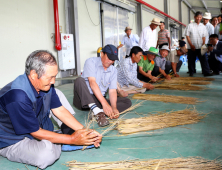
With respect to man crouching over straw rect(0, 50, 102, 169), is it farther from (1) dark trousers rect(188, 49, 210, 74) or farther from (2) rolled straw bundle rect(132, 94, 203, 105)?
(1) dark trousers rect(188, 49, 210, 74)

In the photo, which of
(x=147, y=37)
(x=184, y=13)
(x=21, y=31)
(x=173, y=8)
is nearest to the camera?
(x=21, y=31)

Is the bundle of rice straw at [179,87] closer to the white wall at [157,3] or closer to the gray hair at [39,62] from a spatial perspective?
the gray hair at [39,62]

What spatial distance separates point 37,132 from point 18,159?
0.31 meters

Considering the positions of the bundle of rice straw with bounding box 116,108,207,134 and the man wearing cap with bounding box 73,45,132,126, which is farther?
the man wearing cap with bounding box 73,45,132,126

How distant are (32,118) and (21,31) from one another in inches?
169

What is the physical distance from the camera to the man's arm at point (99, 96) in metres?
2.27

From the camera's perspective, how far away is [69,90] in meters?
4.29

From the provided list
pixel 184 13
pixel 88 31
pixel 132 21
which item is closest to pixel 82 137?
pixel 88 31

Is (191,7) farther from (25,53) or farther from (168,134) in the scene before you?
(168,134)

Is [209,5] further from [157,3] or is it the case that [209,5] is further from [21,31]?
[21,31]

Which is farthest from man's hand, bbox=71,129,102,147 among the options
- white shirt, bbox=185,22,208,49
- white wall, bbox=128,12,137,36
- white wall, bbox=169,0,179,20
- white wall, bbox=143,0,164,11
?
white wall, bbox=169,0,179,20

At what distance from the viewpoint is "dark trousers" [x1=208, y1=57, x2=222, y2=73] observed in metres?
6.41

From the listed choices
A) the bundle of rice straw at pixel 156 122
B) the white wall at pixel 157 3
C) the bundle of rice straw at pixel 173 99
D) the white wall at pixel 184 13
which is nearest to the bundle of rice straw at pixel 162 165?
the bundle of rice straw at pixel 156 122

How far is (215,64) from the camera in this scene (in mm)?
6488
